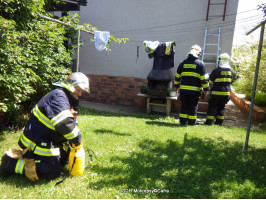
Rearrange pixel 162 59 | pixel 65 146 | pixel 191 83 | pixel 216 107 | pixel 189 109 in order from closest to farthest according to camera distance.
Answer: pixel 65 146 → pixel 191 83 → pixel 189 109 → pixel 216 107 → pixel 162 59

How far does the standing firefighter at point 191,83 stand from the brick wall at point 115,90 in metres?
2.78

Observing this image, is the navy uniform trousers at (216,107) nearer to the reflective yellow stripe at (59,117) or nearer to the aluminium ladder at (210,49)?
the aluminium ladder at (210,49)

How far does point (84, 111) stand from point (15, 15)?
3.63m

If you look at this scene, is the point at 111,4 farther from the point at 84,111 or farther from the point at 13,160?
the point at 13,160

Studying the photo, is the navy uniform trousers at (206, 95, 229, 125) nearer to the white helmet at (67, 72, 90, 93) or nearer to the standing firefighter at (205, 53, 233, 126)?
the standing firefighter at (205, 53, 233, 126)

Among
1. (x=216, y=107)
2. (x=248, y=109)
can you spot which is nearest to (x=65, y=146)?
(x=216, y=107)

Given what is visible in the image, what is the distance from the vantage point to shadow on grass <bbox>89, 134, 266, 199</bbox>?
2.91 meters

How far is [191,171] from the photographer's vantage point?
3.38 metres

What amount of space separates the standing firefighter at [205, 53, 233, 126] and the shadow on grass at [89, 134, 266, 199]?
2.01 m

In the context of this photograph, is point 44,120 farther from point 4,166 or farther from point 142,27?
point 142,27

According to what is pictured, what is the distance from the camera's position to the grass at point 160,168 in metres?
2.84

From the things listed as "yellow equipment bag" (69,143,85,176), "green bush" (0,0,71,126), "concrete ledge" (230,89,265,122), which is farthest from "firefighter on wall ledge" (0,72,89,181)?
"concrete ledge" (230,89,265,122)

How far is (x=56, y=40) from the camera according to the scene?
562 centimetres

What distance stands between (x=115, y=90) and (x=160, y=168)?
19.6 feet
